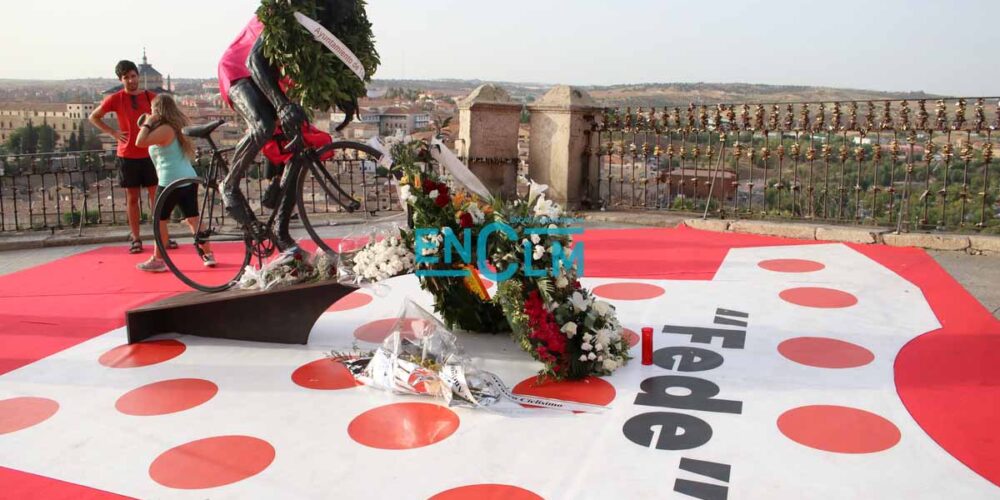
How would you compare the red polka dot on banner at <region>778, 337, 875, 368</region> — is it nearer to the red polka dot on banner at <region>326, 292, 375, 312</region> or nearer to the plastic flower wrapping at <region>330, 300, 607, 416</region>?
the plastic flower wrapping at <region>330, 300, 607, 416</region>

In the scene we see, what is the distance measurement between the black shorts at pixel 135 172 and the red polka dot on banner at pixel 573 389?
4736 millimetres

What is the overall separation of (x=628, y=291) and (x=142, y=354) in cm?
319

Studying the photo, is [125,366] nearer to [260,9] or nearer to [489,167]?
[260,9]

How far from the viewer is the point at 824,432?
3.07 meters

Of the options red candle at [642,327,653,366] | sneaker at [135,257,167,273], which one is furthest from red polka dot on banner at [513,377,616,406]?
sneaker at [135,257,167,273]

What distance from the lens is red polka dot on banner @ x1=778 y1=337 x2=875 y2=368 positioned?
3869 mm

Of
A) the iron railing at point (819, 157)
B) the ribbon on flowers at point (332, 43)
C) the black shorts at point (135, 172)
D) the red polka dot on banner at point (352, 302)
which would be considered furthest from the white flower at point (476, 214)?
the iron railing at point (819, 157)

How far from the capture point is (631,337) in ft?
14.2

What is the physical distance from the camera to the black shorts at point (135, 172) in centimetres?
676

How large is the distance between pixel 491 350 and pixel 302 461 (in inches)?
59.9

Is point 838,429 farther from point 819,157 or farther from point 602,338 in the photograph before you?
point 819,157

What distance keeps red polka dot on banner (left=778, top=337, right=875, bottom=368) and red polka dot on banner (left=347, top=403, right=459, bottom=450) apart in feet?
6.20

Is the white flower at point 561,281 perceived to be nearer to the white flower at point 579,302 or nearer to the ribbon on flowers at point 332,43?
the white flower at point 579,302

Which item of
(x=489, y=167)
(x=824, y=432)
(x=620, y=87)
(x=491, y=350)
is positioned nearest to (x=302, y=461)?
(x=491, y=350)
